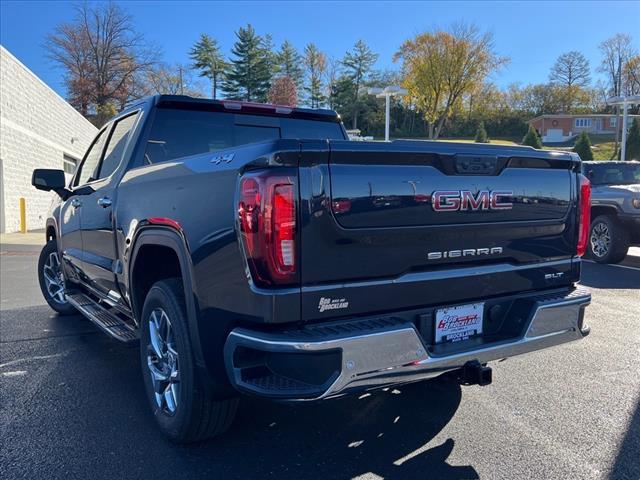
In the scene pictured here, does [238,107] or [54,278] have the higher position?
[238,107]

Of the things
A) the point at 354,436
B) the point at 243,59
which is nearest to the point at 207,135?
the point at 354,436

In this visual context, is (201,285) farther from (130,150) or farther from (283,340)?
(130,150)

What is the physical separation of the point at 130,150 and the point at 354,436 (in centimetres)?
255

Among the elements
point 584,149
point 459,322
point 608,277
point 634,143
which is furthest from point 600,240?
point 634,143

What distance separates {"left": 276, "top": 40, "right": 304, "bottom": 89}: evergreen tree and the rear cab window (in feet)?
196

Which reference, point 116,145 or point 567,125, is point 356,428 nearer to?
point 116,145

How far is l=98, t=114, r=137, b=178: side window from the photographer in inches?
167

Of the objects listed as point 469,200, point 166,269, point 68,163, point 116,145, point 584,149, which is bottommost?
point 166,269

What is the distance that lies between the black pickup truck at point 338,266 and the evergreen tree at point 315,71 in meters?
61.0

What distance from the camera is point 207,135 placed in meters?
4.19

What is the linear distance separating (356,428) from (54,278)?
4.40 meters

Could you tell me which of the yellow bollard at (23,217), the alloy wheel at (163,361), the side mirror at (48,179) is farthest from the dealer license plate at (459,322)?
the yellow bollard at (23,217)

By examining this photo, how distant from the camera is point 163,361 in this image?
3.13m

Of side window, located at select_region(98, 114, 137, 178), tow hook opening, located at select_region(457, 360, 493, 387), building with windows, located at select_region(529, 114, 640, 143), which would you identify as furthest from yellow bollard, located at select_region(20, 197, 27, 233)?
building with windows, located at select_region(529, 114, 640, 143)
